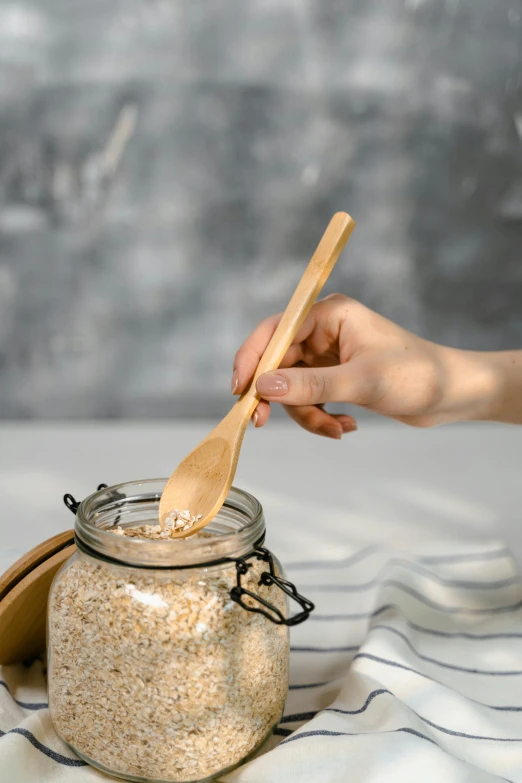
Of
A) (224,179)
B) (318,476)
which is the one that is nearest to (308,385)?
(318,476)

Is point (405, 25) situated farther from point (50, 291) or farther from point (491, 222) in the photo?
point (50, 291)

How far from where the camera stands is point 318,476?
5.00ft

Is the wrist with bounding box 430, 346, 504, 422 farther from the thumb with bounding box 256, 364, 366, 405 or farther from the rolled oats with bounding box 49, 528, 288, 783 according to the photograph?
the rolled oats with bounding box 49, 528, 288, 783

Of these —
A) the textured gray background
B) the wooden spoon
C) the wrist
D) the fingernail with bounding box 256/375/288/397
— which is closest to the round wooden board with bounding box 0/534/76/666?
the wooden spoon

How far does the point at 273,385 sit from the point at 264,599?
0.20 metres

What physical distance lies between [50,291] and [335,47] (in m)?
0.85

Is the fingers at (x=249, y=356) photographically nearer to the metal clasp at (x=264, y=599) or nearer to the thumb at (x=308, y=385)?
the thumb at (x=308, y=385)

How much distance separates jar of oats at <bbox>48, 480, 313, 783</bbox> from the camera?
622mm

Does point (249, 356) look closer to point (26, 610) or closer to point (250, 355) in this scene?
point (250, 355)

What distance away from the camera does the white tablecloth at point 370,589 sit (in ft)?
2.19

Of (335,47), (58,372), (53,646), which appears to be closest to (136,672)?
(53,646)

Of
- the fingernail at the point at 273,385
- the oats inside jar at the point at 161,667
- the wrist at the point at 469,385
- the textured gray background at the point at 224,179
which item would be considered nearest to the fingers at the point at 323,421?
the wrist at the point at 469,385

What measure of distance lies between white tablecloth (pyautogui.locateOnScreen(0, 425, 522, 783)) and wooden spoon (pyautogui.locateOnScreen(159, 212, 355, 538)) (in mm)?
204

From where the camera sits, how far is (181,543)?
2.04 feet
